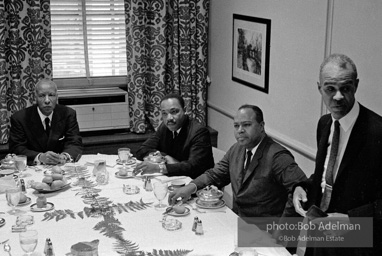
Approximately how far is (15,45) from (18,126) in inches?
48.5

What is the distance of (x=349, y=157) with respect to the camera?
7.34ft

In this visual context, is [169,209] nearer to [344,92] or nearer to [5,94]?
[344,92]

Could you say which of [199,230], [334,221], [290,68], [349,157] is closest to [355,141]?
[349,157]

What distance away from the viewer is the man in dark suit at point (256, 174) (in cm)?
306

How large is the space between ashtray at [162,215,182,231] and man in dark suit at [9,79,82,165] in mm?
1577

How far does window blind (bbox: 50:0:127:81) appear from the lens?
544 cm

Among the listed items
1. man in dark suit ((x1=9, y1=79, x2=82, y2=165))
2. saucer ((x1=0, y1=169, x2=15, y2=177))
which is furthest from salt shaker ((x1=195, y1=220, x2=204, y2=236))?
man in dark suit ((x1=9, y1=79, x2=82, y2=165))

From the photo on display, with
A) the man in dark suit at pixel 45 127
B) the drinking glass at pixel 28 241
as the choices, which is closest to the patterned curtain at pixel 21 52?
the man in dark suit at pixel 45 127

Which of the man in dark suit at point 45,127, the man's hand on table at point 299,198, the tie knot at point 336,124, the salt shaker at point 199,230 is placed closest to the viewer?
the tie knot at point 336,124

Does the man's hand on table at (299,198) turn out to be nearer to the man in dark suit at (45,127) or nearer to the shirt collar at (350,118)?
the shirt collar at (350,118)

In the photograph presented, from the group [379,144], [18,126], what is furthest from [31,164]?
[379,144]

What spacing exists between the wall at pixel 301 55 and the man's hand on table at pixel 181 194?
1252mm

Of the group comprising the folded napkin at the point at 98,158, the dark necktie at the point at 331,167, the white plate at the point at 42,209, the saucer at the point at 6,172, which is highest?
the dark necktie at the point at 331,167

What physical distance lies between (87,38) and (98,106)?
2.40ft
